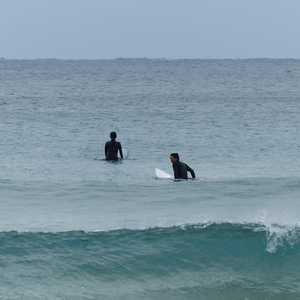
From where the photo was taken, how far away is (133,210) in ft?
47.6

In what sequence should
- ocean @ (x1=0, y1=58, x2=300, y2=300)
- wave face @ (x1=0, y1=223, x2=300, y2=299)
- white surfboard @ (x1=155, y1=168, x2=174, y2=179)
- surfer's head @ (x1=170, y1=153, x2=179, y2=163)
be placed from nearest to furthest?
wave face @ (x1=0, y1=223, x2=300, y2=299) < ocean @ (x1=0, y1=58, x2=300, y2=300) < surfer's head @ (x1=170, y1=153, x2=179, y2=163) < white surfboard @ (x1=155, y1=168, x2=174, y2=179)

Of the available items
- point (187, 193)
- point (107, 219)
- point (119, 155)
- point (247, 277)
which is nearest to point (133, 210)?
point (107, 219)

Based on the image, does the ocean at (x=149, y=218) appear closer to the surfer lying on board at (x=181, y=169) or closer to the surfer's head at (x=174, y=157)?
the surfer lying on board at (x=181, y=169)

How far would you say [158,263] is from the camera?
1062cm

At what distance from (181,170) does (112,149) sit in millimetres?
5020

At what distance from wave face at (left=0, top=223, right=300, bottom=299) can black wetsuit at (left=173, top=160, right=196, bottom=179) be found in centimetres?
488

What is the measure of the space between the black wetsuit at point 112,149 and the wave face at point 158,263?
954cm

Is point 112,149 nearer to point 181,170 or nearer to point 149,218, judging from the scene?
point 181,170

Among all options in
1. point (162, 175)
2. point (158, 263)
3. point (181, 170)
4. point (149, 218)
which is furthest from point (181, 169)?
point (158, 263)

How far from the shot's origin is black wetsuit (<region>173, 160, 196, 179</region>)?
1689 centimetres

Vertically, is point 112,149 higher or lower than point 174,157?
higher

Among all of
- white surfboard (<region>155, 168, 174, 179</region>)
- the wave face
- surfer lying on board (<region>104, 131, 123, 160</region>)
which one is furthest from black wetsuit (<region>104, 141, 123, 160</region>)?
the wave face

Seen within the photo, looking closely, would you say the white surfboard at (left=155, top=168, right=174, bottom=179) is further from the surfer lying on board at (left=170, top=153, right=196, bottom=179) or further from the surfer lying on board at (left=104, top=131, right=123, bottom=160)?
the surfer lying on board at (left=104, top=131, right=123, bottom=160)

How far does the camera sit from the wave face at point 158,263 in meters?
9.29
